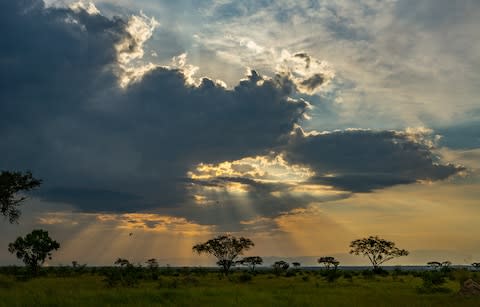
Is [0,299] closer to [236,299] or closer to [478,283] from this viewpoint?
[236,299]

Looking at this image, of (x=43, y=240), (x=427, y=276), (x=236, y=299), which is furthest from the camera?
(x=43, y=240)

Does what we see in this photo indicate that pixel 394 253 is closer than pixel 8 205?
No

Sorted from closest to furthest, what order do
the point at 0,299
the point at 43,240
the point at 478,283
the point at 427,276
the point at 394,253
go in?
the point at 0,299
the point at 478,283
the point at 427,276
the point at 43,240
the point at 394,253

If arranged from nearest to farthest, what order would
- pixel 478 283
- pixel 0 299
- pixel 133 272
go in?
pixel 0 299 → pixel 478 283 → pixel 133 272

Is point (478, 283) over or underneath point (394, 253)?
underneath

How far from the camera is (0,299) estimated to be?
90.7 ft

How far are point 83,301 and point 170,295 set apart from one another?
6641mm

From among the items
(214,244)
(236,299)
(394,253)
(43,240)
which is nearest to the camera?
(236,299)

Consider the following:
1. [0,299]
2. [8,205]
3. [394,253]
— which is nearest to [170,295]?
[0,299]

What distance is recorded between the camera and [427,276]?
49125mm

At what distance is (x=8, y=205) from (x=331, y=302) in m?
37.7

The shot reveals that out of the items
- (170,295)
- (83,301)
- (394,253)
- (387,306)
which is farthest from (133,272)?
(394,253)

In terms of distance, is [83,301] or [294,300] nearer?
[83,301]

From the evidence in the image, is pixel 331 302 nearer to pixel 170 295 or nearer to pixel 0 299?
pixel 170 295
